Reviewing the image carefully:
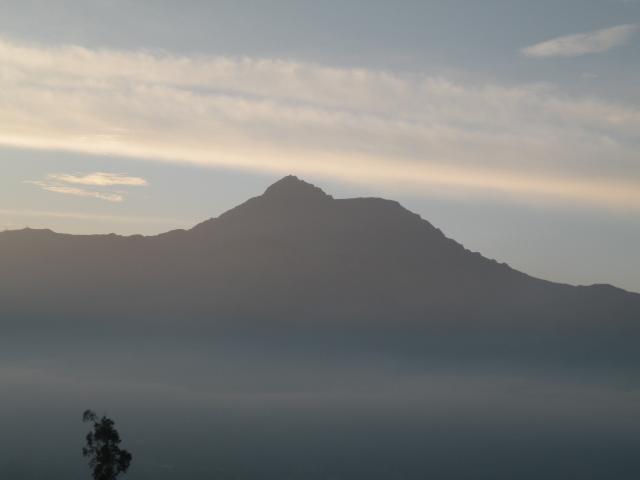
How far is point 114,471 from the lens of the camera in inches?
3447

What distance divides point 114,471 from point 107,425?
17.5 feet

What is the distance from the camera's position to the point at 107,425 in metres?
86.6
